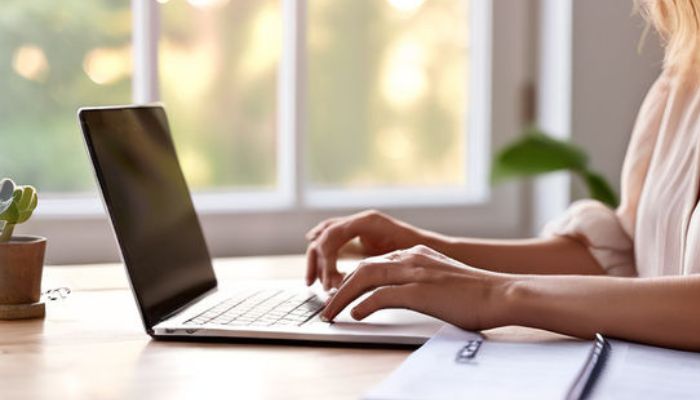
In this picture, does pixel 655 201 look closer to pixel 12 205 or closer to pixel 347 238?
pixel 347 238

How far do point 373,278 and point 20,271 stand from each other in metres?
0.48

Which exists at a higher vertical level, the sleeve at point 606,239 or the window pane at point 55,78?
the window pane at point 55,78

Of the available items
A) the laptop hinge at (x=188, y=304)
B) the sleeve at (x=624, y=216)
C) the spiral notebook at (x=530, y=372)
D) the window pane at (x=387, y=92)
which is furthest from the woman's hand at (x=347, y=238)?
the window pane at (x=387, y=92)

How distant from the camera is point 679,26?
1797 mm

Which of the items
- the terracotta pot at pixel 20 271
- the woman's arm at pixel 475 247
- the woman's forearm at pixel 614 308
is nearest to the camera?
the woman's forearm at pixel 614 308

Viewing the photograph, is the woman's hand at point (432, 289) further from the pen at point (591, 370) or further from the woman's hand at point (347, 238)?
the woman's hand at point (347, 238)

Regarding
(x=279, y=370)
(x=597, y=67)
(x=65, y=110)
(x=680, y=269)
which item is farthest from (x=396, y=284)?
(x=597, y=67)

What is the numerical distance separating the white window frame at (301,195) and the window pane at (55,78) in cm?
4

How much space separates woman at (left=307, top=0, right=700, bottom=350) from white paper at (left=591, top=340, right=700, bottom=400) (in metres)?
0.04

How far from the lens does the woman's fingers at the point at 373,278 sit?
129 cm

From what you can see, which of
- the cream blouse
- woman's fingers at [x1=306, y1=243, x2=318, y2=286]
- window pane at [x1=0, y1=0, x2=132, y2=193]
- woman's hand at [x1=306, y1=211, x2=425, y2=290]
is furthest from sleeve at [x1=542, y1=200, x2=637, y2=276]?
window pane at [x1=0, y1=0, x2=132, y2=193]

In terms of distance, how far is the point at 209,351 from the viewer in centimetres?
128

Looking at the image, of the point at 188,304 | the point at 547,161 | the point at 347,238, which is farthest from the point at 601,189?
the point at 188,304

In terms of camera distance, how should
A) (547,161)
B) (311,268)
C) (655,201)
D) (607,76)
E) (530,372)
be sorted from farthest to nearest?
(607,76), (547,161), (655,201), (311,268), (530,372)
